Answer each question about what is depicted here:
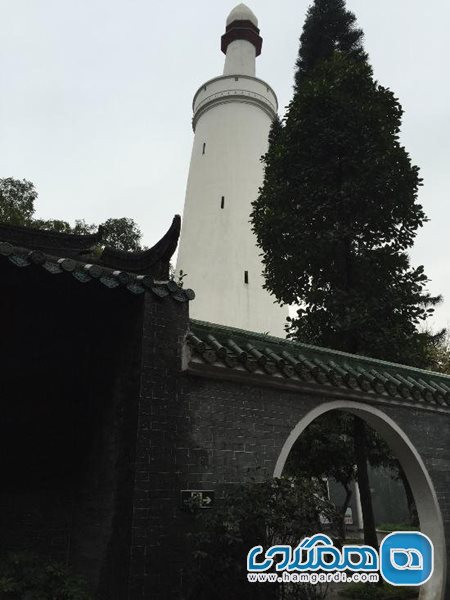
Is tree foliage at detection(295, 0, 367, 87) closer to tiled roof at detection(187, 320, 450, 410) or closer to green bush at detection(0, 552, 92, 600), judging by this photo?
tiled roof at detection(187, 320, 450, 410)

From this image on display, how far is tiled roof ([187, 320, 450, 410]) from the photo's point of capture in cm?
632

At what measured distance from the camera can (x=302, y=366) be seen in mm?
6949

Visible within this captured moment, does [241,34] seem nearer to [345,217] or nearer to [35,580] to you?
[345,217]

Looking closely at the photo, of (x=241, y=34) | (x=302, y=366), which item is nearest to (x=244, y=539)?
(x=302, y=366)

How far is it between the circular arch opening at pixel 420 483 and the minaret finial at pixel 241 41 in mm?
21756

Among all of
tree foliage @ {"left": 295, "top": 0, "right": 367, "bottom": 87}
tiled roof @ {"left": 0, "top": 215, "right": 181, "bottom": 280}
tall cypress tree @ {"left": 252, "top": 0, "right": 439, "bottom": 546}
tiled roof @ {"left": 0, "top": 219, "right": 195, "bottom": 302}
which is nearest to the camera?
tiled roof @ {"left": 0, "top": 219, "right": 195, "bottom": 302}

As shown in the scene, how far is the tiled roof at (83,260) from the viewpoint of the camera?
5.01 meters

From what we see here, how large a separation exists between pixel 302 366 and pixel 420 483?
3156 millimetres

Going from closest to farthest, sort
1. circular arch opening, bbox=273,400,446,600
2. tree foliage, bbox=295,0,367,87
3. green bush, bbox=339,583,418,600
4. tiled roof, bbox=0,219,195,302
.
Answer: tiled roof, bbox=0,219,195,302 → circular arch opening, bbox=273,400,446,600 → green bush, bbox=339,583,418,600 → tree foliage, bbox=295,0,367,87

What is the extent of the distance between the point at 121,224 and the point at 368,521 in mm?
18160

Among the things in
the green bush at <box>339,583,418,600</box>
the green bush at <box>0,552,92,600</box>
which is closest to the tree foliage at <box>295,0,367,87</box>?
the green bush at <box>339,583,418,600</box>

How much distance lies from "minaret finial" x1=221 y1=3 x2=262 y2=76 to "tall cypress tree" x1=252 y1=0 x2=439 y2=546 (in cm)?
1426

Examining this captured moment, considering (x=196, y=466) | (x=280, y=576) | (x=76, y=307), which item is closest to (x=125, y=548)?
(x=196, y=466)

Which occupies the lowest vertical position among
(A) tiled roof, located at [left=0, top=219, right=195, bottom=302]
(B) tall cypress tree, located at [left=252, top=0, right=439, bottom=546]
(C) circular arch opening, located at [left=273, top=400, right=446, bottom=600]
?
(C) circular arch opening, located at [left=273, top=400, right=446, bottom=600]
